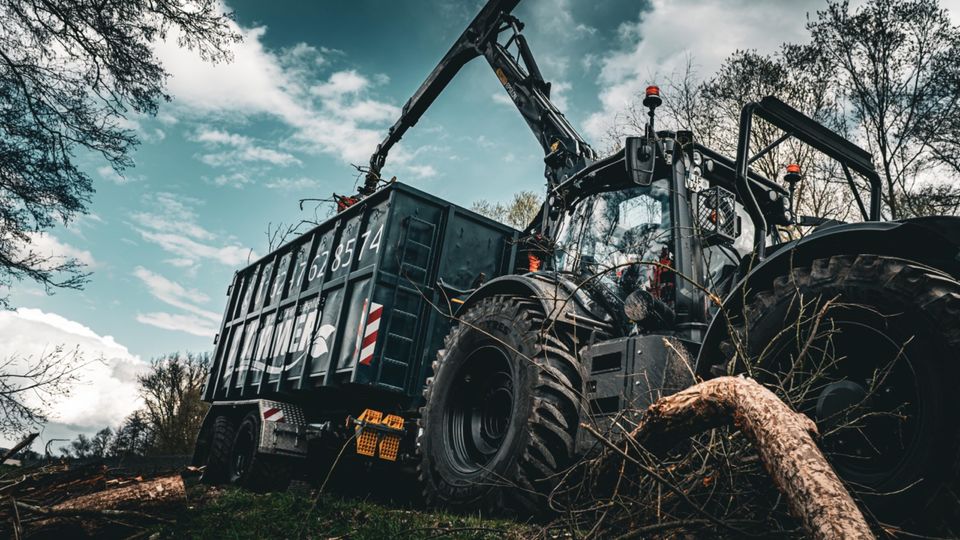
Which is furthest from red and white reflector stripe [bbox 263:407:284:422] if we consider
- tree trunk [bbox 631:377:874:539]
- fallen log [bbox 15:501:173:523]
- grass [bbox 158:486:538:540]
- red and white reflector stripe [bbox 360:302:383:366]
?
tree trunk [bbox 631:377:874:539]

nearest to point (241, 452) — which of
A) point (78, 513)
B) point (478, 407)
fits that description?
point (478, 407)

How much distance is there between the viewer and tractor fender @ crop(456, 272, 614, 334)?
4.21m

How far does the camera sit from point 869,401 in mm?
2541

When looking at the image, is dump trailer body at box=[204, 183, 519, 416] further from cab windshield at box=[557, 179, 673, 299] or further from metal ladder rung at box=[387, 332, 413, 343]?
cab windshield at box=[557, 179, 673, 299]

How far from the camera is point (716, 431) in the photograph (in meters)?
2.72

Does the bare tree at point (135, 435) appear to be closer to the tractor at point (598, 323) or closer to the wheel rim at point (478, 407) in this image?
the tractor at point (598, 323)

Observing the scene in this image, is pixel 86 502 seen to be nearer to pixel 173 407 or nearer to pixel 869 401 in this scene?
pixel 869 401

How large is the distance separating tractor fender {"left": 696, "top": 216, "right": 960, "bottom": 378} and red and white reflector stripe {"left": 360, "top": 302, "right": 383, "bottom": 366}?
3618 millimetres

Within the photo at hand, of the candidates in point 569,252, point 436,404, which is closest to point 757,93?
point 569,252

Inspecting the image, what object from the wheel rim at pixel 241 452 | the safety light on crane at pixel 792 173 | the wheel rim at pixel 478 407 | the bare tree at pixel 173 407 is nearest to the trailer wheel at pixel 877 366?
the wheel rim at pixel 478 407

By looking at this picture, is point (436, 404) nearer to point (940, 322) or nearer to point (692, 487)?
point (692, 487)

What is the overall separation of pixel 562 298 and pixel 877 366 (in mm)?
2067

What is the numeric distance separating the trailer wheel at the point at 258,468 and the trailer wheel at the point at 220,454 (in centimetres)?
49

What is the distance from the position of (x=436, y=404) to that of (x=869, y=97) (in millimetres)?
13055
